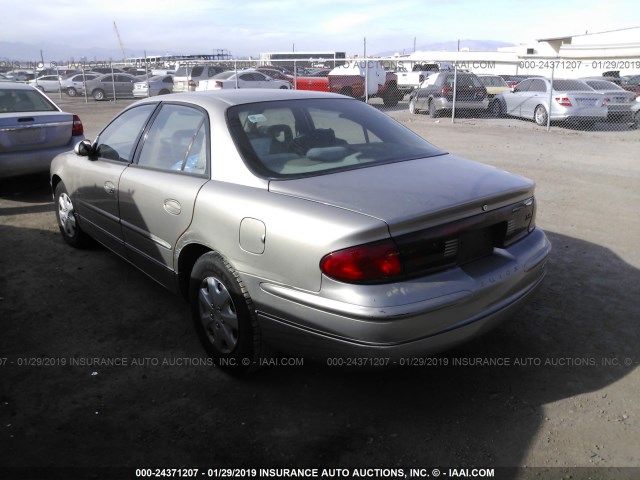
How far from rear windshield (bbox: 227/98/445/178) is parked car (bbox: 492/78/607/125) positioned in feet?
41.9

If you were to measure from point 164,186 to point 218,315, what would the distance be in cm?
97

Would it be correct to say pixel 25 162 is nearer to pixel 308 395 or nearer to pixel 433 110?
pixel 308 395

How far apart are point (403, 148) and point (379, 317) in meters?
1.59

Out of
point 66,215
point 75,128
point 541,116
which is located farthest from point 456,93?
point 66,215

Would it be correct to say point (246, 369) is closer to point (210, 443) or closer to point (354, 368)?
point (210, 443)

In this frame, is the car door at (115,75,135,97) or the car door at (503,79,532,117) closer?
the car door at (503,79,532,117)

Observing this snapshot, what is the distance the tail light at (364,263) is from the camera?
2.57m

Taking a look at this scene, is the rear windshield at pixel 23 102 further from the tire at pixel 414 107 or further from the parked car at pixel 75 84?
the parked car at pixel 75 84

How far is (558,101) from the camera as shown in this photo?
49.9 ft

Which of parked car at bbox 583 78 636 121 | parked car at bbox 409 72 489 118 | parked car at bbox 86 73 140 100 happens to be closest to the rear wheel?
parked car at bbox 409 72 489 118

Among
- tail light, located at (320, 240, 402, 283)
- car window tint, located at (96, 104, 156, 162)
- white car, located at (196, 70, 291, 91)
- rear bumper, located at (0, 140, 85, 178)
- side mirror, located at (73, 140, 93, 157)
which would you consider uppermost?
white car, located at (196, 70, 291, 91)

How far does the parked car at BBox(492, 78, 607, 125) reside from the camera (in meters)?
15.0

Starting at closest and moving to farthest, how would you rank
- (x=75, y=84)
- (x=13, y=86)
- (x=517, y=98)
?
(x=13, y=86)
(x=517, y=98)
(x=75, y=84)

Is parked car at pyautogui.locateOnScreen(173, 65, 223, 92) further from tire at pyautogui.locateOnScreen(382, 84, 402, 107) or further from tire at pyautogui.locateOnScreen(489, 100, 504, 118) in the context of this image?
tire at pyautogui.locateOnScreen(489, 100, 504, 118)
